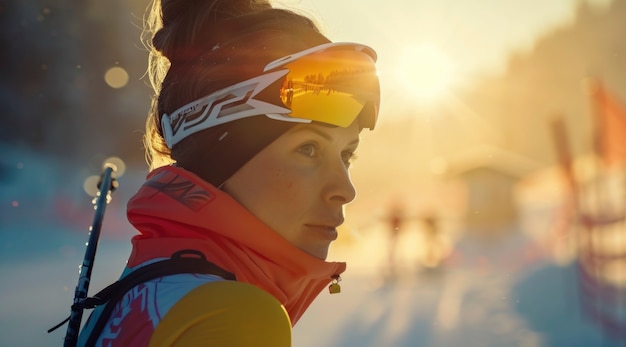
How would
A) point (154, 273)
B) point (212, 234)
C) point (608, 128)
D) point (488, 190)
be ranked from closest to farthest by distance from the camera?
1. point (154, 273)
2. point (212, 234)
3. point (608, 128)
4. point (488, 190)

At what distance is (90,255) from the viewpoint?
5.04 ft

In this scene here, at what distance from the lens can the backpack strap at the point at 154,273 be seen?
104 centimetres

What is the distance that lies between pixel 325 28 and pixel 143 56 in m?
35.7

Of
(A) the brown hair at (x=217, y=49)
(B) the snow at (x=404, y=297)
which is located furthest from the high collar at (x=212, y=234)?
(B) the snow at (x=404, y=297)

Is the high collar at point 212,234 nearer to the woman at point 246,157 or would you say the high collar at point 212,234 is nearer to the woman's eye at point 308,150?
the woman at point 246,157

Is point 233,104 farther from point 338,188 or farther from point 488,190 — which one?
point 488,190

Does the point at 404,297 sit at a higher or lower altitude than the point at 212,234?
lower

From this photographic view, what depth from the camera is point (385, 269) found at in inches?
603

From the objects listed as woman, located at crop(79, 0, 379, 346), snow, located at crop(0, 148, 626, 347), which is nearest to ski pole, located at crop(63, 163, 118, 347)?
woman, located at crop(79, 0, 379, 346)

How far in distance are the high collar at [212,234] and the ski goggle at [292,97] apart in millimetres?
176

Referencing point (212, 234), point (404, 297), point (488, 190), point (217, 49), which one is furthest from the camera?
point (488, 190)

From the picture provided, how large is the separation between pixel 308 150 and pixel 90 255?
611 mm

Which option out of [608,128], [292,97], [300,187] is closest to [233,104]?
[292,97]

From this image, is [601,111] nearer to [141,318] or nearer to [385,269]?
[385,269]
